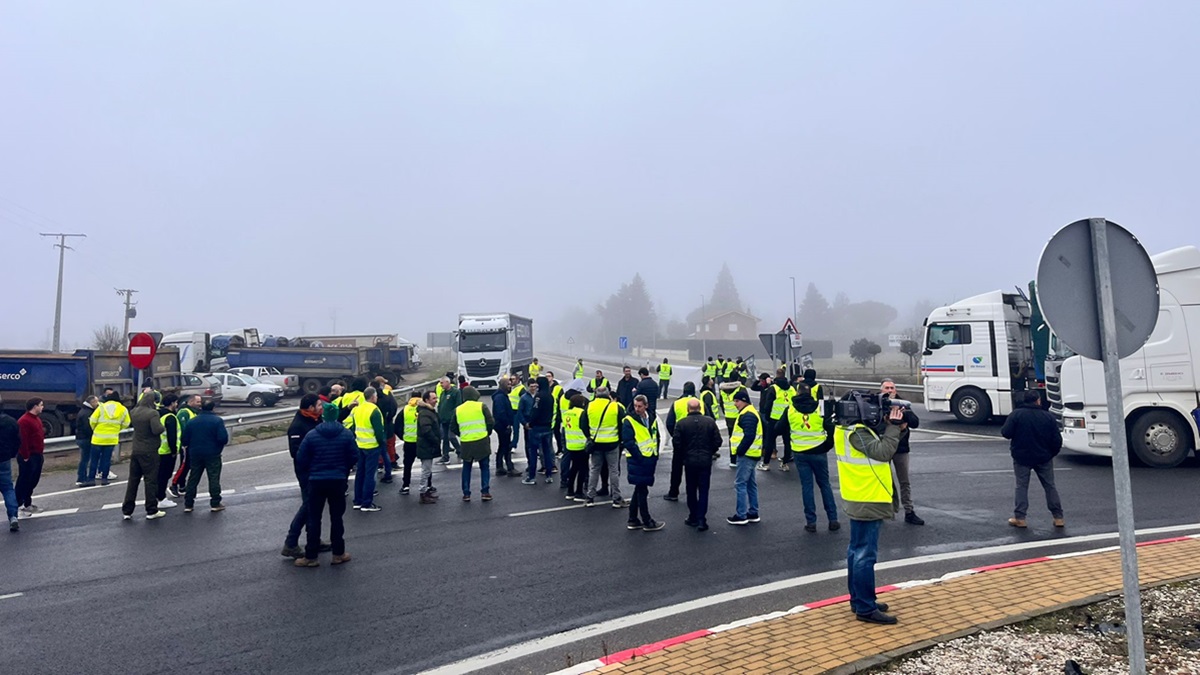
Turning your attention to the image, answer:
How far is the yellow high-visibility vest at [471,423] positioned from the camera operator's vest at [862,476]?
6083mm

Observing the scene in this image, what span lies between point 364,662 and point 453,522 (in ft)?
14.2

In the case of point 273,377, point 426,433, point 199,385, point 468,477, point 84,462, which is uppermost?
point 273,377

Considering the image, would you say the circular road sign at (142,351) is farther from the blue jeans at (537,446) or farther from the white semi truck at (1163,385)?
the white semi truck at (1163,385)

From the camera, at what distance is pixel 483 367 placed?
31219 mm

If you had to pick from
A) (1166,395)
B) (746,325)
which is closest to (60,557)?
(1166,395)

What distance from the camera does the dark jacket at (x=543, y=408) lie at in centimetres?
1207

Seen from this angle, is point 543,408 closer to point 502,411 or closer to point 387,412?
point 502,411

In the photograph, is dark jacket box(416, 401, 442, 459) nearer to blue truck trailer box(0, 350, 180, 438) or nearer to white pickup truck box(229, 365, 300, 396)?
blue truck trailer box(0, 350, 180, 438)

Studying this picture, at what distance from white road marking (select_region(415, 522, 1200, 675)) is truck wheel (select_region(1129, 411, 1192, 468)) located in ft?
15.2

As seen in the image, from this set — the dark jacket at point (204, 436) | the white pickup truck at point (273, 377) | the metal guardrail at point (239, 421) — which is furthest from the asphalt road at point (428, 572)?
the white pickup truck at point (273, 377)

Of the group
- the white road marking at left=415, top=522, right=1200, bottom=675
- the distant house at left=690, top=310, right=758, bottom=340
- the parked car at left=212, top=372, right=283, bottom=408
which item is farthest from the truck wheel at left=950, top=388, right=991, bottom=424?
the distant house at left=690, top=310, right=758, bottom=340

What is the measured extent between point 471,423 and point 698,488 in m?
3.61

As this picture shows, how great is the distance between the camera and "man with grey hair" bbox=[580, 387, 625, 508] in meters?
10.0

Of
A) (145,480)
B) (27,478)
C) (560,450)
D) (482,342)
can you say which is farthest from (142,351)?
(482,342)
